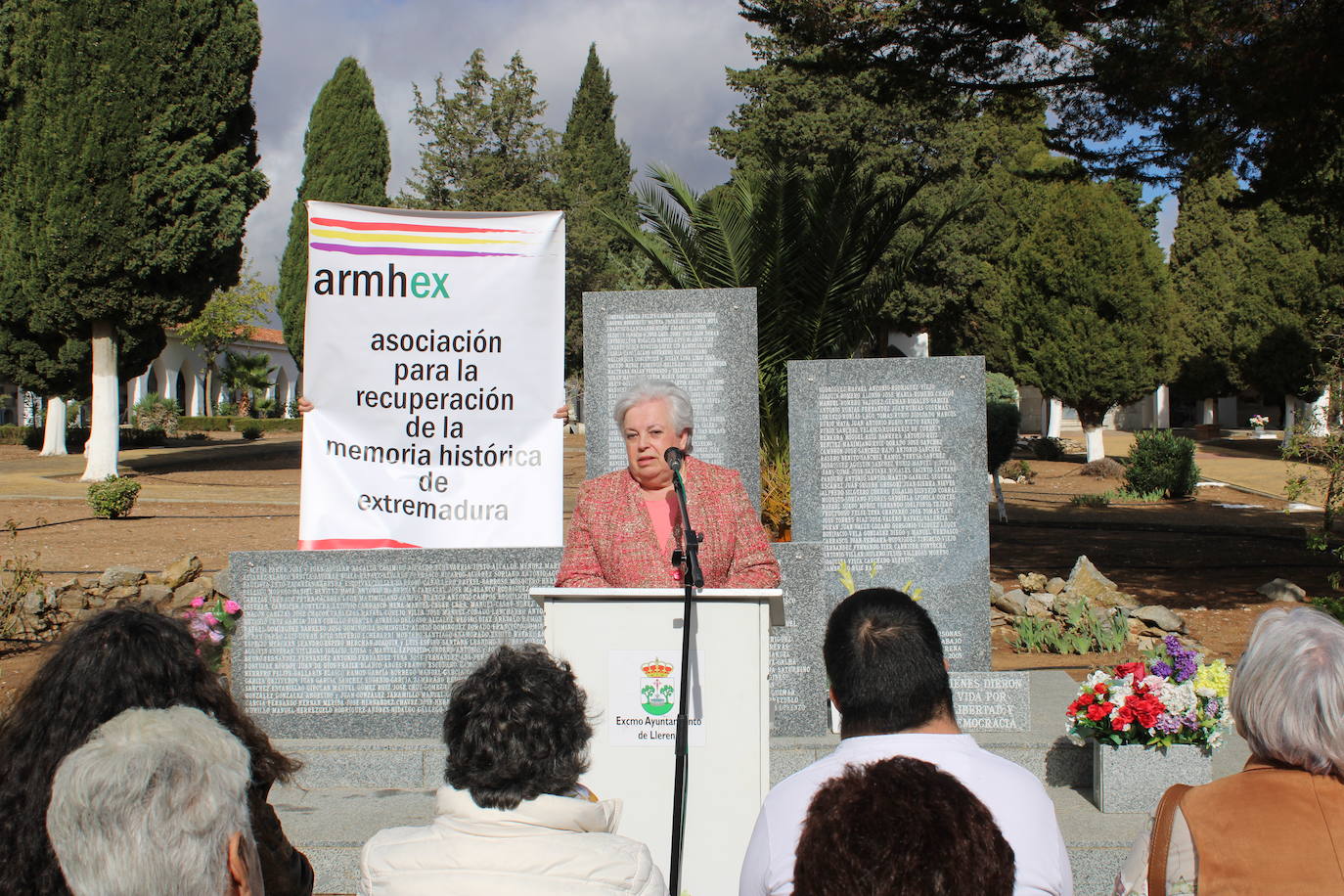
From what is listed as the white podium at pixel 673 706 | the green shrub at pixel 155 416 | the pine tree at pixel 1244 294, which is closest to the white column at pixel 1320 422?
the white podium at pixel 673 706

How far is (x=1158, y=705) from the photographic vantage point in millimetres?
4559

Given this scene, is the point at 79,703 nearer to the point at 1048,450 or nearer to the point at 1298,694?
the point at 1298,694

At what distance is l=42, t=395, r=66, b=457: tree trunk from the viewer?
101ft

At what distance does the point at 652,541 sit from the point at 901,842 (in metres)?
2.48

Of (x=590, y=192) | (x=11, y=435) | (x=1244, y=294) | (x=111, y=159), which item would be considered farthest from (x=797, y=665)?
(x=590, y=192)

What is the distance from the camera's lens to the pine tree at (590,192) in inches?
1543

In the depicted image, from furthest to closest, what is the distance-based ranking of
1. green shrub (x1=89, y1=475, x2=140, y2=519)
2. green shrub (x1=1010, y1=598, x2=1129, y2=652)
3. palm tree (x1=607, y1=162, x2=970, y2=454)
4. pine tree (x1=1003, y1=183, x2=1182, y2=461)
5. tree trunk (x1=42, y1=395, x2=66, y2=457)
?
1. tree trunk (x1=42, y1=395, x2=66, y2=457)
2. pine tree (x1=1003, y1=183, x2=1182, y2=461)
3. green shrub (x1=89, y1=475, x2=140, y2=519)
4. palm tree (x1=607, y1=162, x2=970, y2=454)
5. green shrub (x1=1010, y1=598, x2=1129, y2=652)

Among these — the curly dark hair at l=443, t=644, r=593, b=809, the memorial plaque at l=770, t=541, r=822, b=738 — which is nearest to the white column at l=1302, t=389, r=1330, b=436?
the memorial plaque at l=770, t=541, r=822, b=738

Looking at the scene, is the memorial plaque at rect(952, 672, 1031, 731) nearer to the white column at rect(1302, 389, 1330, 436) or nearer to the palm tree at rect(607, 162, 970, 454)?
the white column at rect(1302, 389, 1330, 436)

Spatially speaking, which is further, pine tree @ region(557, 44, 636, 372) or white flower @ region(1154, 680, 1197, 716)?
pine tree @ region(557, 44, 636, 372)

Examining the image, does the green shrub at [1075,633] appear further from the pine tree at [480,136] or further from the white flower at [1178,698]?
the pine tree at [480,136]

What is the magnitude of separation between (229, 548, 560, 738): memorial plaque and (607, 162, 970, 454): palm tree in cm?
616

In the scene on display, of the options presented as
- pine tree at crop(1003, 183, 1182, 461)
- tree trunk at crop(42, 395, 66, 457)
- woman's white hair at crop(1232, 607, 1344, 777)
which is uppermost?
pine tree at crop(1003, 183, 1182, 461)

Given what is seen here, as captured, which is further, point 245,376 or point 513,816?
point 245,376
